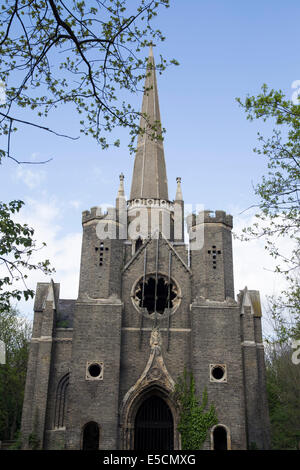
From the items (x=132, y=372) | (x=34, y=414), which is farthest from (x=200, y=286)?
(x=34, y=414)

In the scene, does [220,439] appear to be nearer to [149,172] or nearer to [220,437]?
[220,437]

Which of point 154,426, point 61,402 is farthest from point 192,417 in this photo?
point 61,402

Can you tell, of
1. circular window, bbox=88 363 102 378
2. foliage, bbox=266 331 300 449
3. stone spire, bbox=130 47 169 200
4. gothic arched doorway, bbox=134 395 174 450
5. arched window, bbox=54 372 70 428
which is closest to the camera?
gothic arched doorway, bbox=134 395 174 450

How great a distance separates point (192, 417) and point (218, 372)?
2.28 meters

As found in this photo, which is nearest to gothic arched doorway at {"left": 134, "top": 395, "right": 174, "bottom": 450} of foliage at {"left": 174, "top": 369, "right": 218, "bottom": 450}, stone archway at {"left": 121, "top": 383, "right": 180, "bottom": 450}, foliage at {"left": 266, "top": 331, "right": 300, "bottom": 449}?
stone archway at {"left": 121, "top": 383, "right": 180, "bottom": 450}

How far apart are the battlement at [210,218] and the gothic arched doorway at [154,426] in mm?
8724

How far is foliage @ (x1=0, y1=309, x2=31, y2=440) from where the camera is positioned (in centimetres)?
3441

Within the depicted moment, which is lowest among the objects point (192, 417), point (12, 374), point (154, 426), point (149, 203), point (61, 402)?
point (154, 426)

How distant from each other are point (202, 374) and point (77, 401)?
5.41m

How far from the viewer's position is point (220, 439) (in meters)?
21.2

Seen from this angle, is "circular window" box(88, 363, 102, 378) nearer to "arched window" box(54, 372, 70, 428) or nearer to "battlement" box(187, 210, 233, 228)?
"arched window" box(54, 372, 70, 428)

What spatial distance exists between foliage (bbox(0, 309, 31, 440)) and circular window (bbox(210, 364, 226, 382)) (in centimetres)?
1779

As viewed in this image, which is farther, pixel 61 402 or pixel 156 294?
pixel 156 294

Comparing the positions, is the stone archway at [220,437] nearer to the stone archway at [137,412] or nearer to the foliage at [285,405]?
the stone archway at [137,412]
